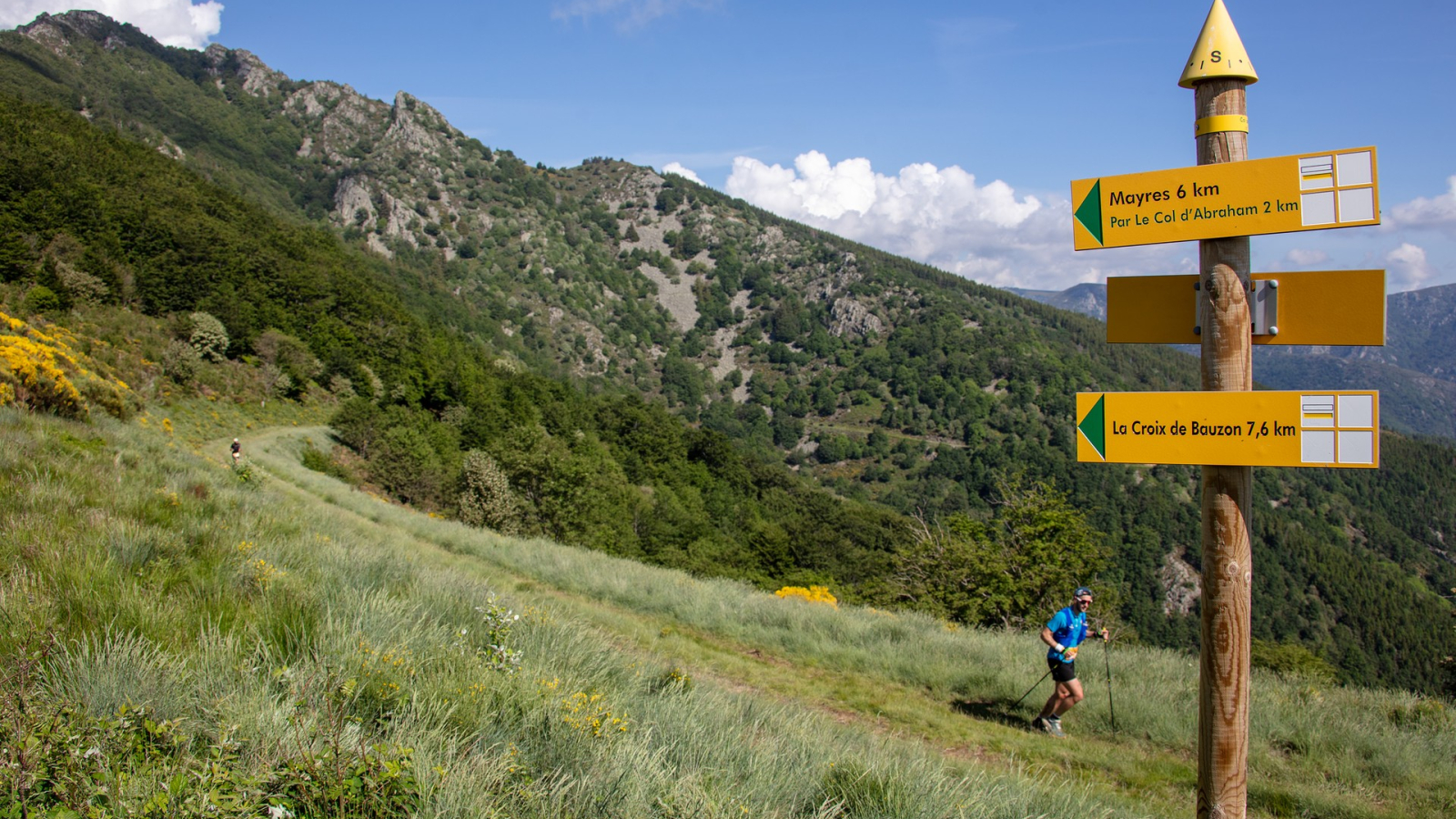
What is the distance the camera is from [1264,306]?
2844mm

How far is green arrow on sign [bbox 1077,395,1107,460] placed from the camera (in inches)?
119

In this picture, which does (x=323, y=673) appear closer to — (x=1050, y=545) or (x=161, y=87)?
(x=1050, y=545)

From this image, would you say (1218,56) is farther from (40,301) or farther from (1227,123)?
(40,301)

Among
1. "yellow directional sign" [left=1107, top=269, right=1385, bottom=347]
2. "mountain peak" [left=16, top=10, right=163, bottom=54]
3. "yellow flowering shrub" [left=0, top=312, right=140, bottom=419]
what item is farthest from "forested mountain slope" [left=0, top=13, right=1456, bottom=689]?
"yellow flowering shrub" [left=0, top=312, right=140, bottom=419]

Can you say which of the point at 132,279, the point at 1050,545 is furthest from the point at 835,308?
the point at 1050,545

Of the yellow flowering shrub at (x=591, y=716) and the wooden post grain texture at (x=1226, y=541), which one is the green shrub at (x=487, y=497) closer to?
the yellow flowering shrub at (x=591, y=716)

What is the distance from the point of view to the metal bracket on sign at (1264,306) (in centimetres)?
281

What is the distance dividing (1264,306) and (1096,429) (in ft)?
2.55

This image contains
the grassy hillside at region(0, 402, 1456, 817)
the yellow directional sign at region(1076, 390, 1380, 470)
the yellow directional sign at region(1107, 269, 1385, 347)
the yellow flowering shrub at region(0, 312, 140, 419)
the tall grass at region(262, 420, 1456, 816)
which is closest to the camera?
the grassy hillside at region(0, 402, 1456, 817)

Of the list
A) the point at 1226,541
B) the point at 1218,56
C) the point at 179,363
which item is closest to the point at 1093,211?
the point at 1218,56

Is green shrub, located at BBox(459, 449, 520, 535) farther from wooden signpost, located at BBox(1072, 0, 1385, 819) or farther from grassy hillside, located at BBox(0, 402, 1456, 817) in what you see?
wooden signpost, located at BBox(1072, 0, 1385, 819)

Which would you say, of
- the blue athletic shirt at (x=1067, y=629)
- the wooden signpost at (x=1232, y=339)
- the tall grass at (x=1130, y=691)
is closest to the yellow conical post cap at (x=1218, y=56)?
the wooden signpost at (x=1232, y=339)

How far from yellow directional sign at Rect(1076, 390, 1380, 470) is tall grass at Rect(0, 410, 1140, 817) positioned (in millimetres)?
1644

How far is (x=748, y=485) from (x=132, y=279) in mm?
51756
